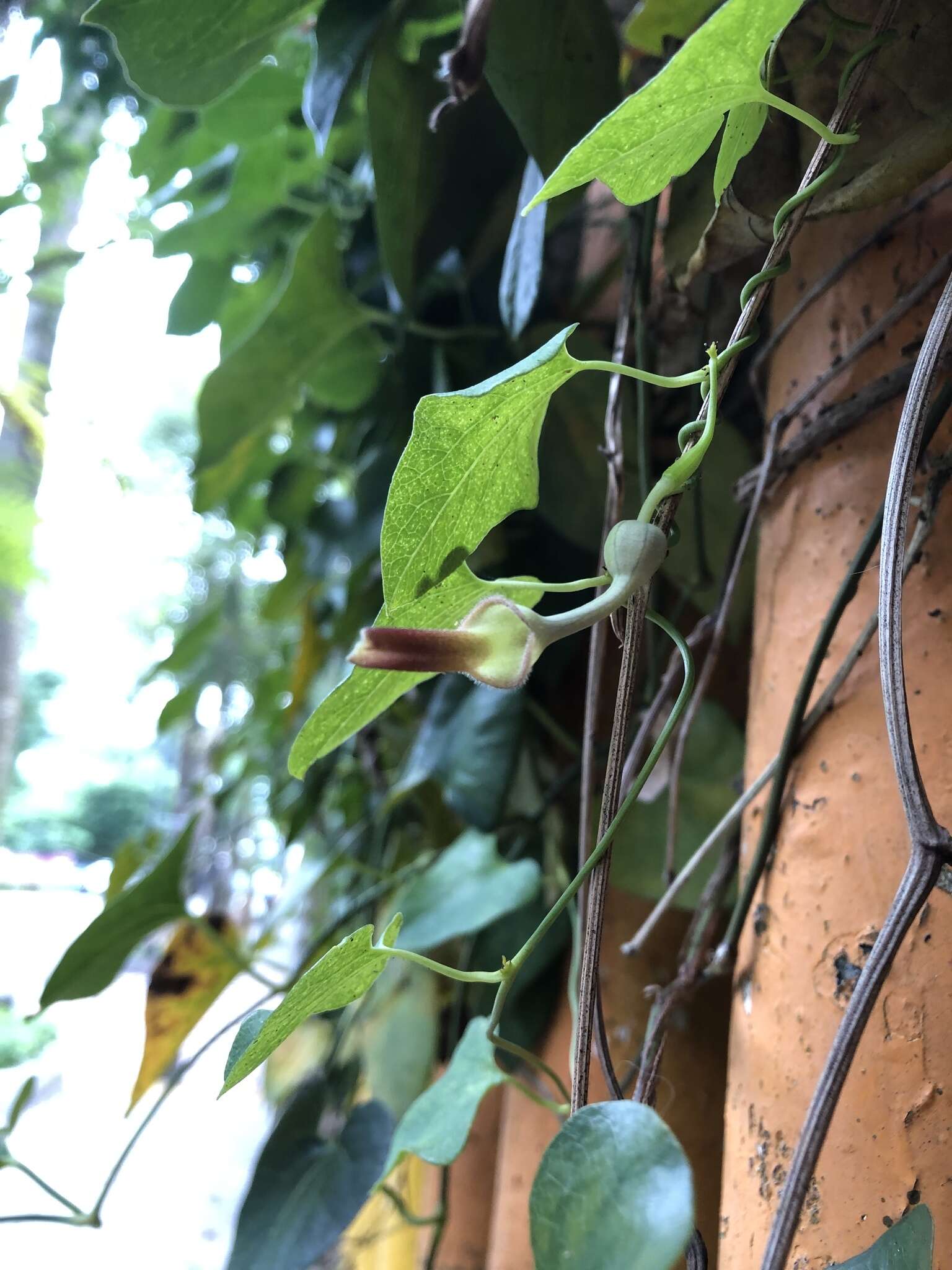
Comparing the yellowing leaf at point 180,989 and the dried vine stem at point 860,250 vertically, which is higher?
the dried vine stem at point 860,250

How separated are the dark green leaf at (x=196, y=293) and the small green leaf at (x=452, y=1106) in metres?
0.49

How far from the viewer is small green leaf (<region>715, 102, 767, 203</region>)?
0.64 ft

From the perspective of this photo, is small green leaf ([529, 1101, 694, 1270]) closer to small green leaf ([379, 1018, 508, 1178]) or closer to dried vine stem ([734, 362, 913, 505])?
small green leaf ([379, 1018, 508, 1178])

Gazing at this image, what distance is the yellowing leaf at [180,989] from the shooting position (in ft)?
1.59

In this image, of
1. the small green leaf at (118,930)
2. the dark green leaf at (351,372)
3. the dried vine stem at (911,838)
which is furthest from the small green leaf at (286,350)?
the dried vine stem at (911,838)

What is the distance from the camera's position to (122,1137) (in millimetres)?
1319

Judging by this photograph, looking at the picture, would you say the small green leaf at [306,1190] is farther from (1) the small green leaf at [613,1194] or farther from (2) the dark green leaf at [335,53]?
(2) the dark green leaf at [335,53]

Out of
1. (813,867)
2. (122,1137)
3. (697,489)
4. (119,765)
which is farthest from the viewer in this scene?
(119,765)

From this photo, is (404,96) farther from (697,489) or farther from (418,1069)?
(418,1069)

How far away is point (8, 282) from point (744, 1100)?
2.84ft

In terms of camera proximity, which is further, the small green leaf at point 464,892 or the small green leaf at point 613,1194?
the small green leaf at point 464,892

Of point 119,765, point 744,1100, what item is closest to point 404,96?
point 744,1100

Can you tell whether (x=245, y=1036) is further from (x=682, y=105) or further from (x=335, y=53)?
(x=335, y=53)

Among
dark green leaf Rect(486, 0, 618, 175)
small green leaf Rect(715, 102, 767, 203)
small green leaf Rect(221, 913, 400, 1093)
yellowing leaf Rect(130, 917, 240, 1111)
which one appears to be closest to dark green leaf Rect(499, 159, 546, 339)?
dark green leaf Rect(486, 0, 618, 175)
